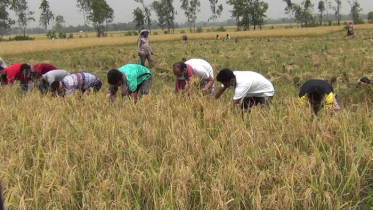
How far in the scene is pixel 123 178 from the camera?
2.40 meters

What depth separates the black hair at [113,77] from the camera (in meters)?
5.14

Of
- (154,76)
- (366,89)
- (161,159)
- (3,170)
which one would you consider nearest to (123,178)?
(161,159)

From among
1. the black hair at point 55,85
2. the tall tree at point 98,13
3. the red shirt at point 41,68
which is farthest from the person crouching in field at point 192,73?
the tall tree at point 98,13

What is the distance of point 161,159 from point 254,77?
2.61 m

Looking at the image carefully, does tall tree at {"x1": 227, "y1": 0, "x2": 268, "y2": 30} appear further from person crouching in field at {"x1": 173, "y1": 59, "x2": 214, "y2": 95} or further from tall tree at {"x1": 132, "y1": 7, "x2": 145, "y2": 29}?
person crouching in field at {"x1": 173, "y1": 59, "x2": 214, "y2": 95}

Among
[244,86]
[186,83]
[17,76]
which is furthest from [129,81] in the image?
[17,76]

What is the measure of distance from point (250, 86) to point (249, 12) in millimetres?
71245

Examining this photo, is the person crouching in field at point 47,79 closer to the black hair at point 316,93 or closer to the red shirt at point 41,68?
the red shirt at point 41,68

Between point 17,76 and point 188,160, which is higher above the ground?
point 17,76

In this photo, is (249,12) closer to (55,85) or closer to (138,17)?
(138,17)

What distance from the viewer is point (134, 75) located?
5.73m

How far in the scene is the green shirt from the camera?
5.61 m

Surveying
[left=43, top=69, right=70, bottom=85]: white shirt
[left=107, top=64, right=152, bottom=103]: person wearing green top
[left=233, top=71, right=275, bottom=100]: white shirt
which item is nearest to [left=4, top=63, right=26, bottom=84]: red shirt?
[left=43, top=69, right=70, bottom=85]: white shirt

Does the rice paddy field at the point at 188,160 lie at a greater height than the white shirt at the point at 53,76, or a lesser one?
lesser
